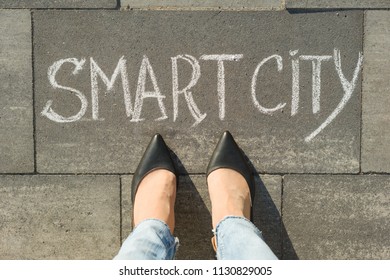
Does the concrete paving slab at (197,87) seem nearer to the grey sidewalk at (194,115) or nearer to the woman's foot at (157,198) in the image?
the grey sidewalk at (194,115)

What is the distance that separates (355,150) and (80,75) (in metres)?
1.85

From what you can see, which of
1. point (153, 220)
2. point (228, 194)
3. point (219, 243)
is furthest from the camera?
point (228, 194)

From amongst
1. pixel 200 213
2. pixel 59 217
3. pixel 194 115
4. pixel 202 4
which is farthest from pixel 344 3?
pixel 59 217

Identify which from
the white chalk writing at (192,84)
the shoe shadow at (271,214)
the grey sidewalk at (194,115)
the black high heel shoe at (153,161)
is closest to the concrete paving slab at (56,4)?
the grey sidewalk at (194,115)

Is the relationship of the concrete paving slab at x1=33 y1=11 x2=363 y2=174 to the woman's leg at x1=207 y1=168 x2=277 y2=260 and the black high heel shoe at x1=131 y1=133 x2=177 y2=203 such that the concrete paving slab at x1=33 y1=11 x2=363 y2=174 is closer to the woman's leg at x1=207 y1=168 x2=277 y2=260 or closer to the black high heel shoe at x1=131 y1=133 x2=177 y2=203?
the black high heel shoe at x1=131 y1=133 x2=177 y2=203

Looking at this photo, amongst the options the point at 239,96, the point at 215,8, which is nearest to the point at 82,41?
the point at 215,8

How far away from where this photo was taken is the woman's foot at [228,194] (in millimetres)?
2680

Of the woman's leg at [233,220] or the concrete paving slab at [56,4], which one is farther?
the concrete paving slab at [56,4]

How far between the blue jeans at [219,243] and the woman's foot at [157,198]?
8 centimetres

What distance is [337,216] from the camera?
9.50ft

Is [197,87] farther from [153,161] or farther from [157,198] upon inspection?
[157,198]

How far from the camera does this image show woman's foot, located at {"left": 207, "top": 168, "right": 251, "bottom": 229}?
2.68 meters

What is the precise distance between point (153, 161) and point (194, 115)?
1.30 ft
